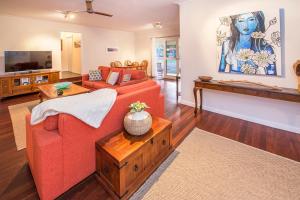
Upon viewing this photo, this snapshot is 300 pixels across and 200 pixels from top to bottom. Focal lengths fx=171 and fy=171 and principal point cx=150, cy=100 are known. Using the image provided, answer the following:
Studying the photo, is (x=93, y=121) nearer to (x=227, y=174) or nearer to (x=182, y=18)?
(x=227, y=174)

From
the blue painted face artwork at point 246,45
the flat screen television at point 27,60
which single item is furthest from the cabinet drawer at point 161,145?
the flat screen television at point 27,60

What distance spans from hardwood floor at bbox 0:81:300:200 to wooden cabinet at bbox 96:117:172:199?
0.53ft

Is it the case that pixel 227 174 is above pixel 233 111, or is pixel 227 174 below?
below

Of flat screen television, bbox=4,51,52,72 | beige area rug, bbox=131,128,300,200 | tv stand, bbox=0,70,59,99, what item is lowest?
beige area rug, bbox=131,128,300,200

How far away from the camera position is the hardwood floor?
63.9 inches

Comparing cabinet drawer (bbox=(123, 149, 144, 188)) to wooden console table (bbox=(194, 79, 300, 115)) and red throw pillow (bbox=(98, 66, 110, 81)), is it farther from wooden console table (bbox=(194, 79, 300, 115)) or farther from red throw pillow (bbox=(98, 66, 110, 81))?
red throw pillow (bbox=(98, 66, 110, 81))

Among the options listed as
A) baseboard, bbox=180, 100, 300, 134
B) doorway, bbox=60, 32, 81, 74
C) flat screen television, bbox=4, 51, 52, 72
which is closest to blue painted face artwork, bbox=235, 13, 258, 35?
baseboard, bbox=180, 100, 300, 134

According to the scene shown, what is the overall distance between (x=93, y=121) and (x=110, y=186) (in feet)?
2.07

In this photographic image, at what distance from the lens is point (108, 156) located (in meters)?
1.54

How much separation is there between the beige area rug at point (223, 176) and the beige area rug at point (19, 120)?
2039 millimetres

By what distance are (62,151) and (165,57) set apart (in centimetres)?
744

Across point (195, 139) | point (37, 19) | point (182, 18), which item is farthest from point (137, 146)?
point (37, 19)

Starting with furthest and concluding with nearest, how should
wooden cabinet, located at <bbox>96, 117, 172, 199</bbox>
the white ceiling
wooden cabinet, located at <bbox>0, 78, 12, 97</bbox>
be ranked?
wooden cabinet, located at <bbox>0, 78, 12, 97</bbox>, the white ceiling, wooden cabinet, located at <bbox>96, 117, 172, 199</bbox>

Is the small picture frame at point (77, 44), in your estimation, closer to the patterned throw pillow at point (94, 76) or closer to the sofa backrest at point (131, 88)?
the patterned throw pillow at point (94, 76)
